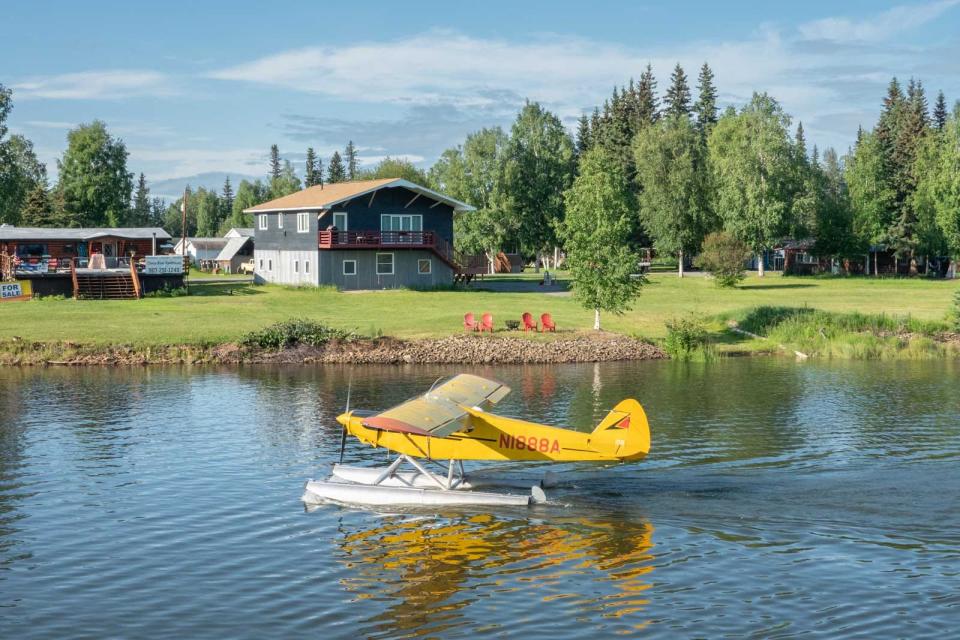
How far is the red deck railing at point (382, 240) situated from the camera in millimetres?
71938

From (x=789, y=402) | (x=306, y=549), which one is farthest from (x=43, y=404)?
(x=789, y=402)

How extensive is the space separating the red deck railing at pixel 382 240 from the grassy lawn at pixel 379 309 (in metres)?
3.75

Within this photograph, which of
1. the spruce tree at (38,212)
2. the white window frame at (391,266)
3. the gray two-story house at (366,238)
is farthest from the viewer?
the spruce tree at (38,212)

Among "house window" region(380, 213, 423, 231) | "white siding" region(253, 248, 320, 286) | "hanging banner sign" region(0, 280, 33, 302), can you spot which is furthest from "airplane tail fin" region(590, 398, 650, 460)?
"house window" region(380, 213, 423, 231)

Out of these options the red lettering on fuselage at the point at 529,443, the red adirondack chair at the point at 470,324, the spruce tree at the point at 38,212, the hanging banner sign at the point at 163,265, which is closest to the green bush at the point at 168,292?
the hanging banner sign at the point at 163,265

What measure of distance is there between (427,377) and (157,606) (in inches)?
975

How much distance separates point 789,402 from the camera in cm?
3503

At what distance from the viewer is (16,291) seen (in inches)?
2448

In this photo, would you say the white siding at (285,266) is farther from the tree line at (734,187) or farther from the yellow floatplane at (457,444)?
the yellow floatplane at (457,444)

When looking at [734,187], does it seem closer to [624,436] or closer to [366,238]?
[366,238]

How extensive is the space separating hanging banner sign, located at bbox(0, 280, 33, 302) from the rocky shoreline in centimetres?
1712

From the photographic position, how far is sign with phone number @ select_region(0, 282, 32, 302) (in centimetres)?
6191

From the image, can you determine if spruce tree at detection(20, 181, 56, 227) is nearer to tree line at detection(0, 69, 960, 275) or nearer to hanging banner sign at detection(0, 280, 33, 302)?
tree line at detection(0, 69, 960, 275)

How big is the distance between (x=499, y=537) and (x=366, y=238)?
53.7 metres
